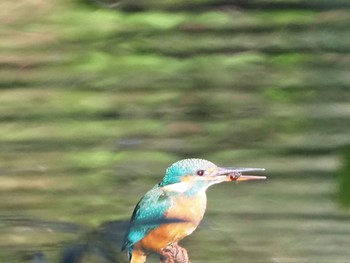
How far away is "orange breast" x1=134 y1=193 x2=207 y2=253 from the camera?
3.94ft

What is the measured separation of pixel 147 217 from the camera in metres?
1.23

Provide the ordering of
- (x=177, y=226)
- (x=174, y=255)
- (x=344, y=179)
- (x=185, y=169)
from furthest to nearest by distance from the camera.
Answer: (x=185, y=169) < (x=177, y=226) < (x=174, y=255) < (x=344, y=179)

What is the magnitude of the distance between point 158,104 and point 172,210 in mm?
478

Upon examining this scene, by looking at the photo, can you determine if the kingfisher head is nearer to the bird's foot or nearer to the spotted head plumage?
the spotted head plumage

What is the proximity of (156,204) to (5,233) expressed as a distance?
0.69m

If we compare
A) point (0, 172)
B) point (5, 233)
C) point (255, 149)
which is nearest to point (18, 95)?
point (0, 172)

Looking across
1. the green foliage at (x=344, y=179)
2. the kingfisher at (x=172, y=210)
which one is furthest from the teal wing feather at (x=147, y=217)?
the green foliage at (x=344, y=179)

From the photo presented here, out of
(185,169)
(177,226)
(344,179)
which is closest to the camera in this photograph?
(344,179)

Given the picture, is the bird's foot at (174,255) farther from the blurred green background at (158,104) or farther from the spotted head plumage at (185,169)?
the blurred green background at (158,104)

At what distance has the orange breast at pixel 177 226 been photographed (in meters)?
1.20

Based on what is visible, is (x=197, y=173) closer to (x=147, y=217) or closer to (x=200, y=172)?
(x=200, y=172)

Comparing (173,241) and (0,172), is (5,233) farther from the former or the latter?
(173,241)

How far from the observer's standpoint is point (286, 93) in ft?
5.64

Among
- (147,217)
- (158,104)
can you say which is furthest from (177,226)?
(158,104)
